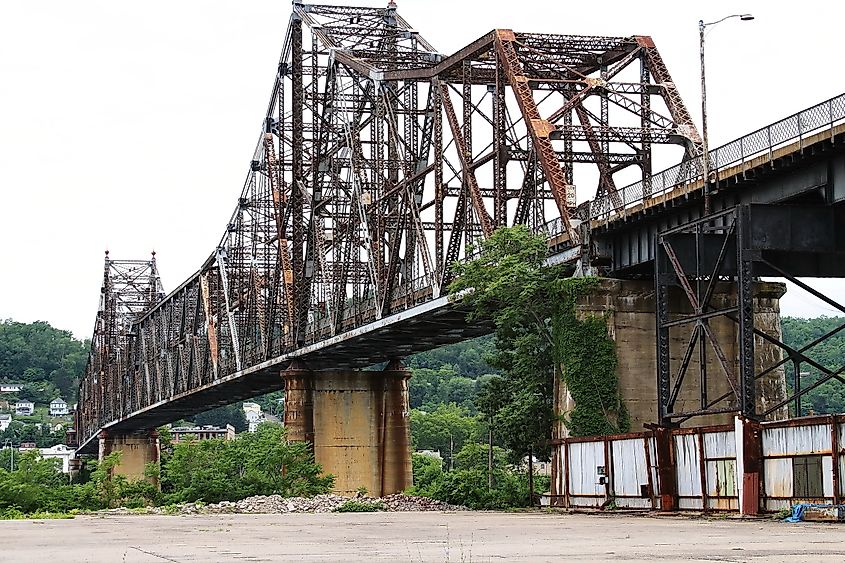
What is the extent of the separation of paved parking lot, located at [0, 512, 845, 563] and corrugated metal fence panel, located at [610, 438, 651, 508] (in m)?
5.72

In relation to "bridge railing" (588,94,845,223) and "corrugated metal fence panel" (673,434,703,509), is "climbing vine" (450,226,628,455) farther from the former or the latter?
"corrugated metal fence panel" (673,434,703,509)

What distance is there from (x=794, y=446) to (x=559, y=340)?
14.5m

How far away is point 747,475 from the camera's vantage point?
31.8m

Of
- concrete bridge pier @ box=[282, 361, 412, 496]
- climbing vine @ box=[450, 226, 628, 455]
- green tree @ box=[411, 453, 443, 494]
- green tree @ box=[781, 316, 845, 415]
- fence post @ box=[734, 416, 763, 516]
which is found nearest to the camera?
fence post @ box=[734, 416, 763, 516]

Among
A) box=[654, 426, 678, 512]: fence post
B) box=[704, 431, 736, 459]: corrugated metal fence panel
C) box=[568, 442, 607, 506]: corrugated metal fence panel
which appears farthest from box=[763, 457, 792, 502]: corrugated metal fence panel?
box=[568, 442, 607, 506]: corrugated metal fence panel

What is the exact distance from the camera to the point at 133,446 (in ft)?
570

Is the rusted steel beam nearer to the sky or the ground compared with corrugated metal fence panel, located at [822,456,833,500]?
nearer to the sky

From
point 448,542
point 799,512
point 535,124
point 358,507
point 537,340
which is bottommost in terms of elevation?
point 358,507

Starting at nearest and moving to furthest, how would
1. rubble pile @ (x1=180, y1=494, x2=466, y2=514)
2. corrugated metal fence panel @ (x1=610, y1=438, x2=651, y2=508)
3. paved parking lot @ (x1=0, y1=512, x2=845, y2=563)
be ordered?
paved parking lot @ (x1=0, y1=512, x2=845, y2=563) → corrugated metal fence panel @ (x1=610, y1=438, x2=651, y2=508) → rubble pile @ (x1=180, y1=494, x2=466, y2=514)

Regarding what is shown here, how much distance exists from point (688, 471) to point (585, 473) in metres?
6.40

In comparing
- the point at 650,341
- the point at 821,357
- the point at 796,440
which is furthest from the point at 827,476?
the point at 821,357

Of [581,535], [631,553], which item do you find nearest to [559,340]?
[581,535]

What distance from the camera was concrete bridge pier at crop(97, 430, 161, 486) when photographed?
169 m

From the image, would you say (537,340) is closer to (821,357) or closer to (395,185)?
(395,185)
